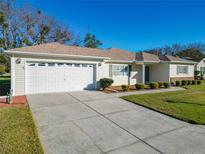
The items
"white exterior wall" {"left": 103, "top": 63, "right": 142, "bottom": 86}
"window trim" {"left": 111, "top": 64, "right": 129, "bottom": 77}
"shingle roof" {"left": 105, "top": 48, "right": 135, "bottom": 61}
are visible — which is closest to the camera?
"white exterior wall" {"left": 103, "top": 63, "right": 142, "bottom": 86}

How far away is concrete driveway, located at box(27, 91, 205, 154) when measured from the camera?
3574mm

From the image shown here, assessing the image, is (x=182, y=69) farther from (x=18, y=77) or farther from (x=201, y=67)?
(x=18, y=77)

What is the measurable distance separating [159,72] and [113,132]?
15.7 m

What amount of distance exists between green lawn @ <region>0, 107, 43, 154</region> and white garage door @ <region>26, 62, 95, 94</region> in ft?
13.7

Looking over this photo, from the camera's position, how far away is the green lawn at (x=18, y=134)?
3387 mm

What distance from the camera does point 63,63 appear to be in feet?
36.6

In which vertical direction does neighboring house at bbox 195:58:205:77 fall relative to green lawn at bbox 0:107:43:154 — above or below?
above

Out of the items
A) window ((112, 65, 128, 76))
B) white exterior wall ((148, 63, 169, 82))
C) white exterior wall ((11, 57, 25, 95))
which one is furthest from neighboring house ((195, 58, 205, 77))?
white exterior wall ((11, 57, 25, 95))

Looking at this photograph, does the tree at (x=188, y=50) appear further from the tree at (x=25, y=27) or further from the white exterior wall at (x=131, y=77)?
the tree at (x=25, y=27)

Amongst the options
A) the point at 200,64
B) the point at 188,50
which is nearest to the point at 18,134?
the point at 200,64

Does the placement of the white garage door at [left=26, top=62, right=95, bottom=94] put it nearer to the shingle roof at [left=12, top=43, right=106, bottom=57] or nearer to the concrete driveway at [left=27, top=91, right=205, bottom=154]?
the shingle roof at [left=12, top=43, right=106, bottom=57]

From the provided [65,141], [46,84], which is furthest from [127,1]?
[65,141]

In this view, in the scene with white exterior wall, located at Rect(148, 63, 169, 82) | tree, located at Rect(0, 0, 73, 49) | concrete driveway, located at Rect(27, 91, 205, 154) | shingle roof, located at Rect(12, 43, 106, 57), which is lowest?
concrete driveway, located at Rect(27, 91, 205, 154)

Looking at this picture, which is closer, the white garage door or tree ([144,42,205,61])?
the white garage door
